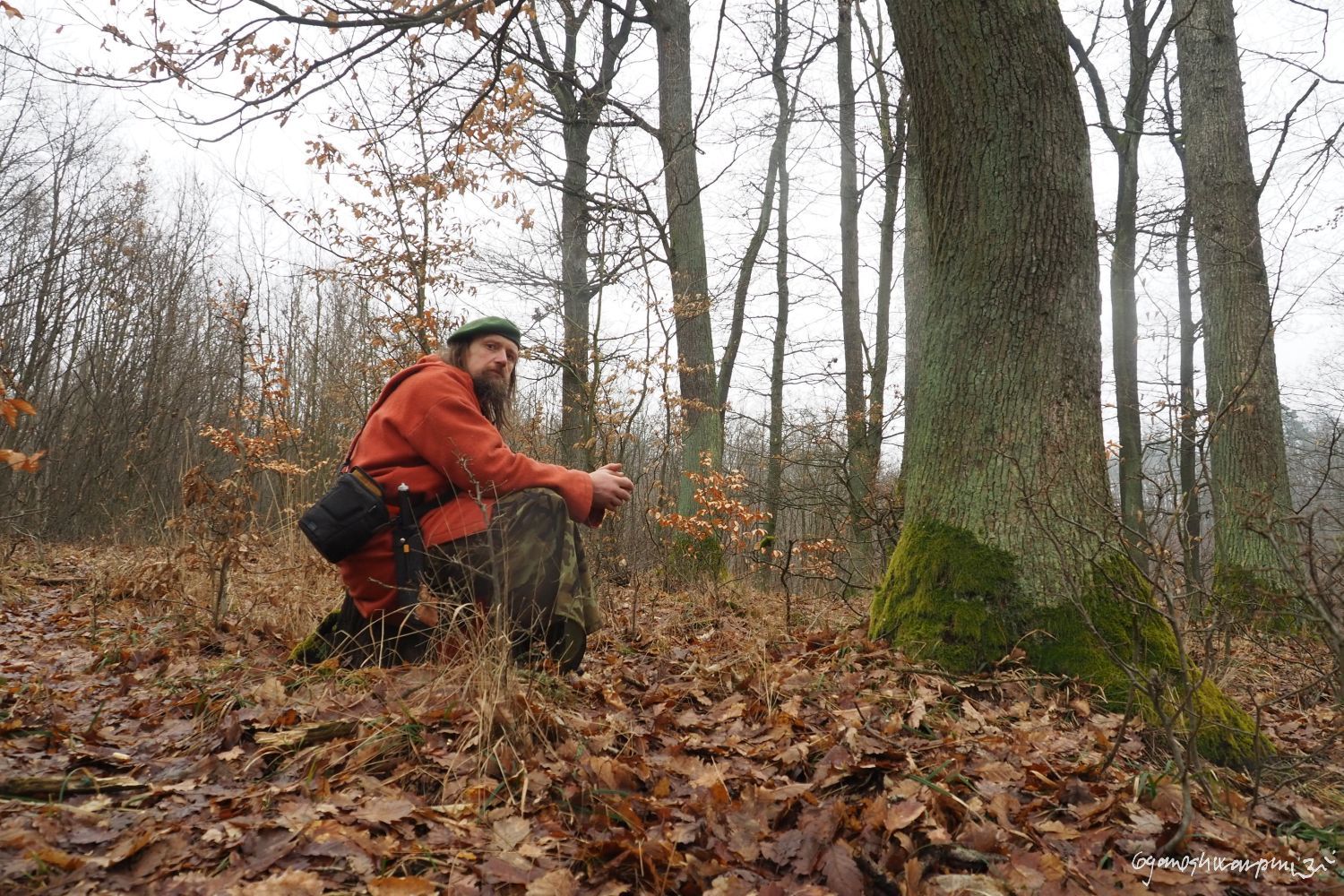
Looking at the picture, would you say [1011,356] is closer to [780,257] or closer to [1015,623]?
[1015,623]

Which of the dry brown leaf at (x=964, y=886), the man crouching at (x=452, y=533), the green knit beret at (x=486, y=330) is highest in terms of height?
the green knit beret at (x=486, y=330)

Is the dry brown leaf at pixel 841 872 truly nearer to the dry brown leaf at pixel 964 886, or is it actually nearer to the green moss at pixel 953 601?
the dry brown leaf at pixel 964 886

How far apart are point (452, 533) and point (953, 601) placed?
7.54ft

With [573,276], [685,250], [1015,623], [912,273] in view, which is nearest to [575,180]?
[573,276]

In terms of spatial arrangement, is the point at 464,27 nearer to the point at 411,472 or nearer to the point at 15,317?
the point at 411,472

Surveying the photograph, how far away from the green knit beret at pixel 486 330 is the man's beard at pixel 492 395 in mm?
207

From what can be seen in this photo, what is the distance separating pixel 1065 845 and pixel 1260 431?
6.97 meters

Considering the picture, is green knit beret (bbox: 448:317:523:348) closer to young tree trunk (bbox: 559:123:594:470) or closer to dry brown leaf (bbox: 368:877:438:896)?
dry brown leaf (bbox: 368:877:438:896)

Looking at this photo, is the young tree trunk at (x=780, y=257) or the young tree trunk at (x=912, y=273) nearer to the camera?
the young tree trunk at (x=912, y=273)

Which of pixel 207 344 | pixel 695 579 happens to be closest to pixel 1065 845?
pixel 695 579

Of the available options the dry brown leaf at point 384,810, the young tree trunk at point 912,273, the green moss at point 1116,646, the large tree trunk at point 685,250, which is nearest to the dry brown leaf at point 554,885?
the dry brown leaf at point 384,810

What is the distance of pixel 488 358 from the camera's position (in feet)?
12.3

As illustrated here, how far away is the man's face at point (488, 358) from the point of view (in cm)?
374

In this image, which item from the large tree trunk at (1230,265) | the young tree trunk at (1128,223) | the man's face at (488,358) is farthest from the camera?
the young tree trunk at (1128,223)
